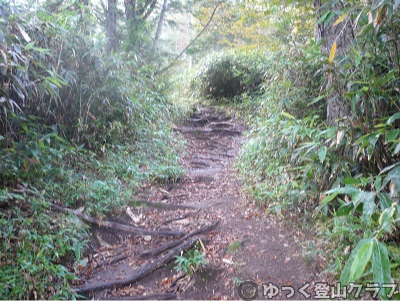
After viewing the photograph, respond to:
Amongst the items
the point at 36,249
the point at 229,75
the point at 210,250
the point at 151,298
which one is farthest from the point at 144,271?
the point at 229,75

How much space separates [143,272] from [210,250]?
0.79 metres

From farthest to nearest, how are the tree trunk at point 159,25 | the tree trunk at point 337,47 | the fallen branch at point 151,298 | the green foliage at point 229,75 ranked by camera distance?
the green foliage at point 229,75 < the tree trunk at point 159,25 < the tree trunk at point 337,47 < the fallen branch at point 151,298

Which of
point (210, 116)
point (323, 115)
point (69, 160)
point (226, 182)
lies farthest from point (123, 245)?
point (210, 116)

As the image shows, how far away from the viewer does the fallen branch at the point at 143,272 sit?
3.07 meters

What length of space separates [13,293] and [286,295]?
2.39m

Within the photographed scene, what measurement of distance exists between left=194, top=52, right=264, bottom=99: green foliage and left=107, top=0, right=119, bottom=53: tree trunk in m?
4.96

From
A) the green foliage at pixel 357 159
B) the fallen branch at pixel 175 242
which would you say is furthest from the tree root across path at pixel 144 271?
the green foliage at pixel 357 159

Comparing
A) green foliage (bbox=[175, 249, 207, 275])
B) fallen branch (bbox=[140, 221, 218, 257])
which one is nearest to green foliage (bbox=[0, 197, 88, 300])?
fallen branch (bbox=[140, 221, 218, 257])

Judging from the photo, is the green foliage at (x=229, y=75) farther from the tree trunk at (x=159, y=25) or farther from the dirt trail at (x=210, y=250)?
the dirt trail at (x=210, y=250)

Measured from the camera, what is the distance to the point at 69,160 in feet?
15.5

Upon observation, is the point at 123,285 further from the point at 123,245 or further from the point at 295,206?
the point at 295,206

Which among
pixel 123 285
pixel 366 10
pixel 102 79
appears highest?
pixel 366 10

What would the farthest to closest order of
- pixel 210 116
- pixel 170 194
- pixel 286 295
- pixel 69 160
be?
pixel 210 116, pixel 170 194, pixel 69 160, pixel 286 295

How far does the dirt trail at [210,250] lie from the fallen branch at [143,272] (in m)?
0.04
